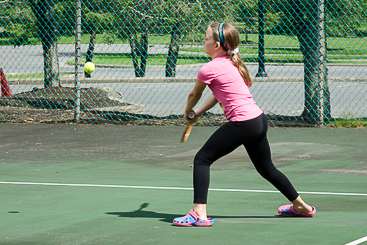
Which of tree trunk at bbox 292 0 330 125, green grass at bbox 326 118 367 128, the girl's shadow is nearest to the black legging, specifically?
the girl's shadow

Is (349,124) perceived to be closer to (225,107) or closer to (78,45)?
(78,45)

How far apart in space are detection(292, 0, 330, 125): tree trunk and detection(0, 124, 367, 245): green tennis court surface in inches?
20.5

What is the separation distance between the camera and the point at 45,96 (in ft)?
48.4

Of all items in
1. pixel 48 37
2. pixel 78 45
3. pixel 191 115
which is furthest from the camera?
pixel 48 37

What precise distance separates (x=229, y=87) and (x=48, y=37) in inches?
436

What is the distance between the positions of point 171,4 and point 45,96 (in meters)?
4.40

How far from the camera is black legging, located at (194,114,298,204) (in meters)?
5.00

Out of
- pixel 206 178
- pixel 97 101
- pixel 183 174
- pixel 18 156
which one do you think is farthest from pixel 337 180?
pixel 97 101

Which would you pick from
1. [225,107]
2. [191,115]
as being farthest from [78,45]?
[225,107]

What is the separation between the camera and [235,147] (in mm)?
5055

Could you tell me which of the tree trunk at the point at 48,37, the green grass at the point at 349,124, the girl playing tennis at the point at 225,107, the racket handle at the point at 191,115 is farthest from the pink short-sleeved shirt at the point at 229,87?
the tree trunk at the point at 48,37

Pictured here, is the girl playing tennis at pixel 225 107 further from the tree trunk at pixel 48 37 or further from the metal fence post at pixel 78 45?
the tree trunk at pixel 48 37

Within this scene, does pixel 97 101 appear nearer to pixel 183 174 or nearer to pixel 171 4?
pixel 171 4

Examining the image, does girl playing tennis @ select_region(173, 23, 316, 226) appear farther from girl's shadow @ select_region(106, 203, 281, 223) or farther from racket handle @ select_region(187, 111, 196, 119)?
girl's shadow @ select_region(106, 203, 281, 223)
